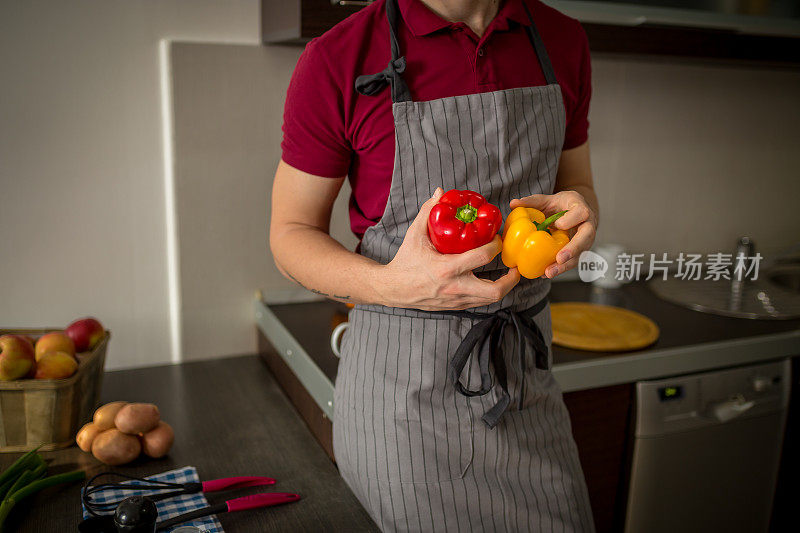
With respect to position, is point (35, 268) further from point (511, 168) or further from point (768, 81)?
point (768, 81)

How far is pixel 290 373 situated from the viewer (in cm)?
136

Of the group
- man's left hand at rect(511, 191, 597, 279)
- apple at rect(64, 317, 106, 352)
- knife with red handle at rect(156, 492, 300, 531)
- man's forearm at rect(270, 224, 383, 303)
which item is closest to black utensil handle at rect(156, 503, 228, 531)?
knife with red handle at rect(156, 492, 300, 531)

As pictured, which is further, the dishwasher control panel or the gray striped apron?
the dishwasher control panel

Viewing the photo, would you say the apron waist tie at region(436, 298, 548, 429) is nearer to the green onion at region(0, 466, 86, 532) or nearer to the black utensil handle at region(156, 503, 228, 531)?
the black utensil handle at region(156, 503, 228, 531)

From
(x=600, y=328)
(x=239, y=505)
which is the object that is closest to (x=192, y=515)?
(x=239, y=505)

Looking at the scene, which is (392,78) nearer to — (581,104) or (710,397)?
(581,104)

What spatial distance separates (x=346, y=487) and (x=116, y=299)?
0.75 m

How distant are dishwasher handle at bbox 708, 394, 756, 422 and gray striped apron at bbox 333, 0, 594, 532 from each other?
633mm

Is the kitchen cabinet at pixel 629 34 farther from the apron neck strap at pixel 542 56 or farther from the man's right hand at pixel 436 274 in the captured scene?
the man's right hand at pixel 436 274

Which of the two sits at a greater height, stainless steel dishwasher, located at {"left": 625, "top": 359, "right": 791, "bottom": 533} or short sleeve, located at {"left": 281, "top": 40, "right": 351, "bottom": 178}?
short sleeve, located at {"left": 281, "top": 40, "right": 351, "bottom": 178}

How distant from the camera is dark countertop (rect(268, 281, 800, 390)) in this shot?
132 cm

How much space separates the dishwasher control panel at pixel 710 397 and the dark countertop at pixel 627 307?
0.04 metres

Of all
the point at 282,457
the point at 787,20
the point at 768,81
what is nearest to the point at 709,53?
the point at 787,20

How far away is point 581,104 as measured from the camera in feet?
3.41
